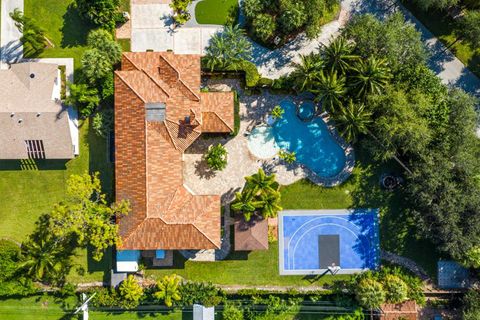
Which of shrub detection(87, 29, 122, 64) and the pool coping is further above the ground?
shrub detection(87, 29, 122, 64)

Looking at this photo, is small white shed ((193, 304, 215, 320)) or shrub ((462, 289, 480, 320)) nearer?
shrub ((462, 289, 480, 320))

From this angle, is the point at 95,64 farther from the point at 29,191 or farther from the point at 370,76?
the point at 370,76

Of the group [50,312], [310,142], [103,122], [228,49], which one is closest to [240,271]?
[310,142]

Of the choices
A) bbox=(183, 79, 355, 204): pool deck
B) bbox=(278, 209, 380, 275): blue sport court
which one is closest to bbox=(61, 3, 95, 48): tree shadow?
bbox=(183, 79, 355, 204): pool deck

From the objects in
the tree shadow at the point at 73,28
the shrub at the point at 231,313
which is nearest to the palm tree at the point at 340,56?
the tree shadow at the point at 73,28

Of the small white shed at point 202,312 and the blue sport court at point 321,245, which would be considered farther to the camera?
the blue sport court at point 321,245

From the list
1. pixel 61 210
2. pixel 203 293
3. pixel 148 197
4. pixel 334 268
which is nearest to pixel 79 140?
pixel 61 210

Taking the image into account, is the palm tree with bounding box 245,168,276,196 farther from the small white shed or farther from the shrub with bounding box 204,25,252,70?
the small white shed

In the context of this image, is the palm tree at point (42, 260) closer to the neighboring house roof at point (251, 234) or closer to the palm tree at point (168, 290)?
the palm tree at point (168, 290)
